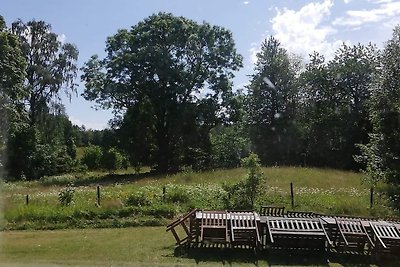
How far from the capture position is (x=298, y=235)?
40.3 ft

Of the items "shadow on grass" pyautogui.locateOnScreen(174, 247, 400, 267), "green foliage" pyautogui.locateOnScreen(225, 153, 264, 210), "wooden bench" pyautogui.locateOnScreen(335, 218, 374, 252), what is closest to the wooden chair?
"shadow on grass" pyautogui.locateOnScreen(174, 247, 400, 267)

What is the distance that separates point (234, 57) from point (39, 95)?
20083 millimetres

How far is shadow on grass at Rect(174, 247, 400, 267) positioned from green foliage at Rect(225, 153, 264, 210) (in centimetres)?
585

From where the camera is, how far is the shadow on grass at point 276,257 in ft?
38.8

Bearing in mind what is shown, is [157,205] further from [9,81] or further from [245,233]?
[9,81]

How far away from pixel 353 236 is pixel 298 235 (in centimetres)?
160

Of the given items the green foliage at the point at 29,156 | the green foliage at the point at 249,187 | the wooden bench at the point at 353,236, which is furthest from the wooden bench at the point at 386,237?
the green foliage at the point at 29,156

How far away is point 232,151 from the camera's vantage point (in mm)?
49406

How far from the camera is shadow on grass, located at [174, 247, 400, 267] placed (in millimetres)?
11820

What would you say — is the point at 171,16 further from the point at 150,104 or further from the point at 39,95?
the point at 39,95

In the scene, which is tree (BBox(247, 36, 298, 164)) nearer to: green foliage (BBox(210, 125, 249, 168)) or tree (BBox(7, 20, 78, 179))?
green foliage (BBox(210, 125, 249, 168))

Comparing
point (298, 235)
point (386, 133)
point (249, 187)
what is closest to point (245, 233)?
point (298, 235)

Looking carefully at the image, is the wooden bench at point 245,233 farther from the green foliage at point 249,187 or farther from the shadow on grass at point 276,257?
the green foliage at point 249,187

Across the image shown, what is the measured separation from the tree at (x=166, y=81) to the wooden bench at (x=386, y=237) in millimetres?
28715
